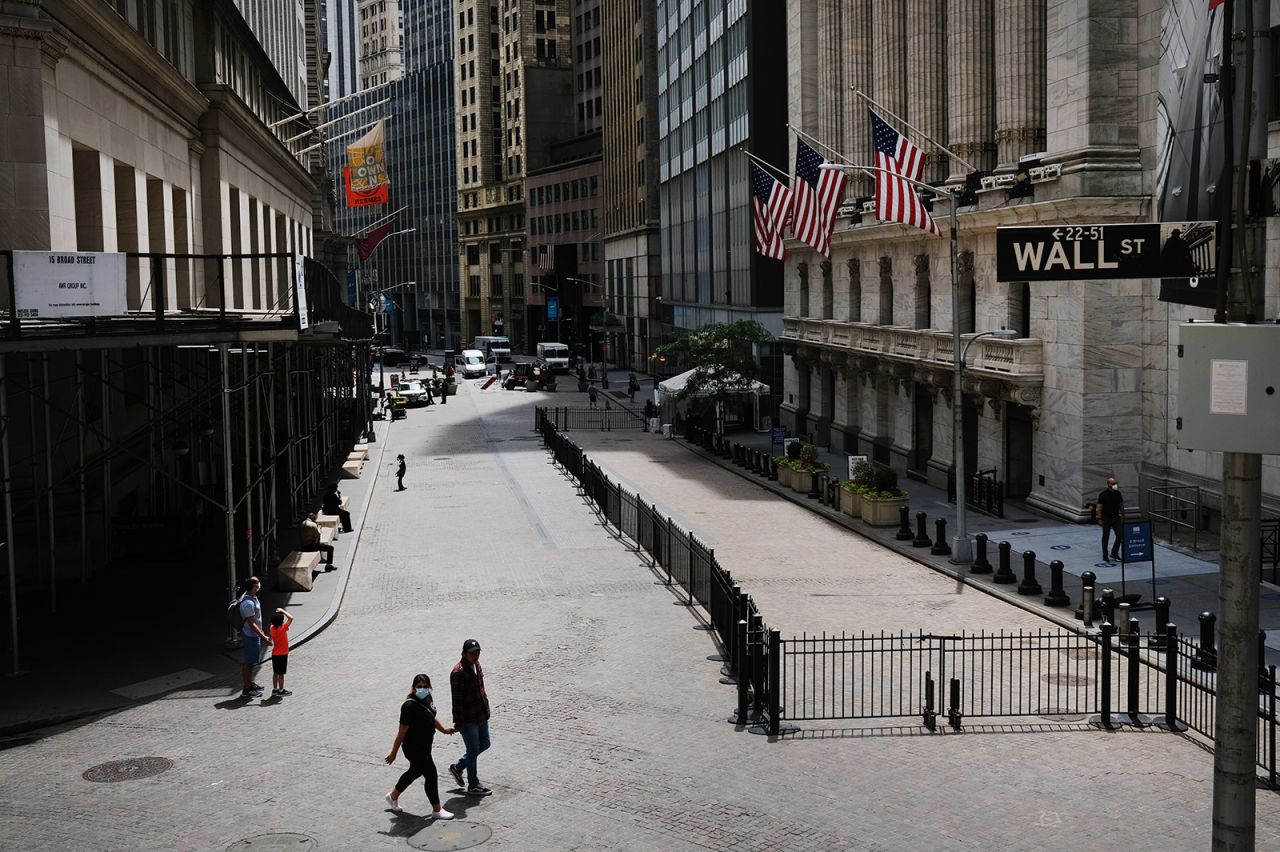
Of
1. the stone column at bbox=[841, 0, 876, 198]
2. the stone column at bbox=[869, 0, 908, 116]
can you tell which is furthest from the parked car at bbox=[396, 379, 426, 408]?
the stone column at bbox=[869, 0, 908, 116]

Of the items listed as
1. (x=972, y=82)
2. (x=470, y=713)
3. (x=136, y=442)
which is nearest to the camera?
(x=470, y=713)

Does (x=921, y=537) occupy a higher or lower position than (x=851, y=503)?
lower

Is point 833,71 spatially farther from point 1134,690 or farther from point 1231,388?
point 1231,388

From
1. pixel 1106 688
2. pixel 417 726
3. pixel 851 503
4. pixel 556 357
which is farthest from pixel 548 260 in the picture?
pixel 417 726

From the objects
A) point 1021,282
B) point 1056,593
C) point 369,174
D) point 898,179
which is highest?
point 369,174

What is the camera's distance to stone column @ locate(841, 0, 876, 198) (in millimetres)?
50531

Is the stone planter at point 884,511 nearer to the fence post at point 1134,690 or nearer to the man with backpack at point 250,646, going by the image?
the fence post at point 1134,690

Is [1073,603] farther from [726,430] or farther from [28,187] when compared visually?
[726,430]

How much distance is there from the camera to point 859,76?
50.9 m

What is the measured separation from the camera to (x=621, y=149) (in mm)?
114688

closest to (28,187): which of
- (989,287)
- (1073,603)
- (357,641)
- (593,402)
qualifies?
(357,641)

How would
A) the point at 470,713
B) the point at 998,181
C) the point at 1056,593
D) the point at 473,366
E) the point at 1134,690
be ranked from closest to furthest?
the point at 470,713, the point at 1134,690, the point at 1056,593, the point at 998,181, the point at 473,366

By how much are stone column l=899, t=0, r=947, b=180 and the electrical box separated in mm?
37626

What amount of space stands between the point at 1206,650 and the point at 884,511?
53.2ft
